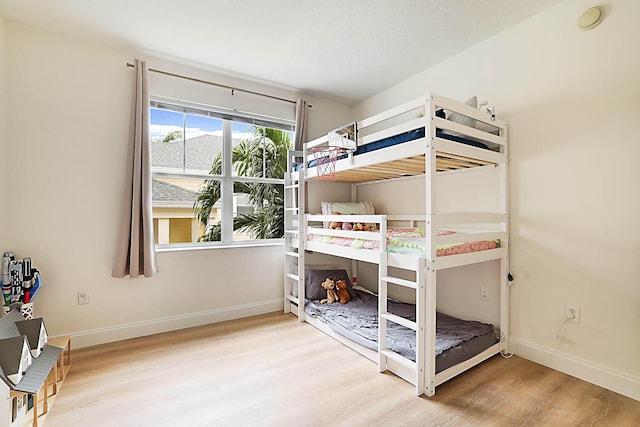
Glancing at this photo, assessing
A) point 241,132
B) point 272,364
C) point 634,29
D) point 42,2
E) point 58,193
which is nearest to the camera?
point 634,29

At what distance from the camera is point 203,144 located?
3.06 m

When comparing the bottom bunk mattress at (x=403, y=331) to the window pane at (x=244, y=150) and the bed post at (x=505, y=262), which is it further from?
the window pane at (x=244, y=150)

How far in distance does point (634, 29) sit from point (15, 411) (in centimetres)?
384

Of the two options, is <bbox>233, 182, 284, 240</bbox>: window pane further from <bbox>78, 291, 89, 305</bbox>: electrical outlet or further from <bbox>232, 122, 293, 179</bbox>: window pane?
<bbox>78, 291, 89, 305</bbox>: electrical outlet

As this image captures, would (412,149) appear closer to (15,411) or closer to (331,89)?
(331,89)

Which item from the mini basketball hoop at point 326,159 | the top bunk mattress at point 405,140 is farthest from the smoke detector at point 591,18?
the mini basketball hoop at point 326,159

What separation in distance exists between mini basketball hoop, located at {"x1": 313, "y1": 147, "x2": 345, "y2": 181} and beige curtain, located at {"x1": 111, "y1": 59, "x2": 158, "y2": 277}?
1.46 meters

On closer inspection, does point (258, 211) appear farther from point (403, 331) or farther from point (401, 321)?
A: point (401, 321)

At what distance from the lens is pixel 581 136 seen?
77.5 inches

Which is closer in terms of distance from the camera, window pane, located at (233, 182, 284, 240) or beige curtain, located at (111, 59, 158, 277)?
beige curtain, located at (111, 59, 158, 277)

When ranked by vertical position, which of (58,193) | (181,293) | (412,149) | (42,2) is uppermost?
A: (42,2)

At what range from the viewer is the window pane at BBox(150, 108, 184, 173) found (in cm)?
282

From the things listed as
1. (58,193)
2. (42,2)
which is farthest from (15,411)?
(42,2)

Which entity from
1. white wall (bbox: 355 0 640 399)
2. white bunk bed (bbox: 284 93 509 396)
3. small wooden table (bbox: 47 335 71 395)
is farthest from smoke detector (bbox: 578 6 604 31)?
small wooden table (bbox: 47 335 71 395)
